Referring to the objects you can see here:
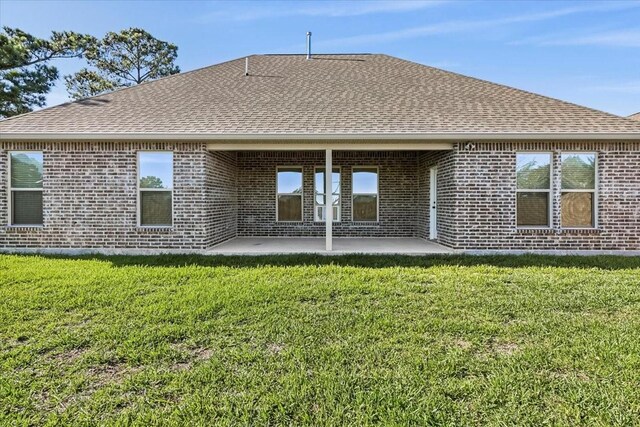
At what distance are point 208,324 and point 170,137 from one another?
17.6 ft

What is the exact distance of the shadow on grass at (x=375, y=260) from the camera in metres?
6.99

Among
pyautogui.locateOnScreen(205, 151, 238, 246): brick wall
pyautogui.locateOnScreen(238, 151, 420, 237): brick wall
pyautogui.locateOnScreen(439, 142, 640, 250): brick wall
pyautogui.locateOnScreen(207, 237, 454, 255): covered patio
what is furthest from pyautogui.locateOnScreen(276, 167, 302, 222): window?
pyautogui.locateOnScreen(439, 142, 640, 250): brick wall

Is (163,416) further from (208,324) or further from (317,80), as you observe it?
(317,80)

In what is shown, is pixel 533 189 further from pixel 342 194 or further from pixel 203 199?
pixel 203 199

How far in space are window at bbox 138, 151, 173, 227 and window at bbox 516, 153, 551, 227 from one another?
8065mm

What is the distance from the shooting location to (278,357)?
3350mm

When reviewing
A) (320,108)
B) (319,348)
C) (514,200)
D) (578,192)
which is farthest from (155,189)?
(578,192)

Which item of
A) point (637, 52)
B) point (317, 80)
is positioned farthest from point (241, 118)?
point (637, 52)

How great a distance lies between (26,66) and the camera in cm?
2027

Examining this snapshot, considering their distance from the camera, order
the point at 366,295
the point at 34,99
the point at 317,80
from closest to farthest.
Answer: the point at 366,295 → the point at 317,80 → the point at 34,99

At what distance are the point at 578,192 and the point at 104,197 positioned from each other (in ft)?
35.7

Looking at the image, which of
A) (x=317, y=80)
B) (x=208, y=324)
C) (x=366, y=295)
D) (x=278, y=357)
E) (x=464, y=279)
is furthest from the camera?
(x=317, y=80)

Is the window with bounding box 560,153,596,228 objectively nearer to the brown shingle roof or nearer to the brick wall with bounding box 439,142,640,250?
the brick wall with bounding box 439,142,640,250

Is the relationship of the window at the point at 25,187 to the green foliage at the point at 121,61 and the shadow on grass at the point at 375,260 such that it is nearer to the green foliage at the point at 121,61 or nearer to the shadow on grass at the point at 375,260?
the shadow on grass at the point at 375,260
